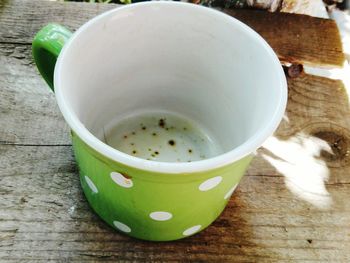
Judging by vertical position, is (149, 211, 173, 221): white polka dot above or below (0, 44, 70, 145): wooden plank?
above

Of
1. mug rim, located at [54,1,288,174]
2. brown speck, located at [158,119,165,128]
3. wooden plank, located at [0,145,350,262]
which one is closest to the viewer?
mug rim, located at [54,1,288,174]

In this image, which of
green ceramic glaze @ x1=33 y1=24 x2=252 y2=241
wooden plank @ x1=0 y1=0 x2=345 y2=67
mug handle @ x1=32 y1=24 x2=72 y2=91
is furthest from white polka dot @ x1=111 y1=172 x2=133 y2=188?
wooden plank @ x1=0 y1=0 x2=345 y2=67

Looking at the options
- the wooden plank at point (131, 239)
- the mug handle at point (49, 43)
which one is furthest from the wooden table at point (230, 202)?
the mug handle at point (49, 43)

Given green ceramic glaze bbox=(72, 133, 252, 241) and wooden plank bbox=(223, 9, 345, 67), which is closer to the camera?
green ceramic glaze bbox=(72, 133, 252, 241)

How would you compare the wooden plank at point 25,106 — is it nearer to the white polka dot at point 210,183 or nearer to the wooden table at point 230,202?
the wooden table at point 230,202

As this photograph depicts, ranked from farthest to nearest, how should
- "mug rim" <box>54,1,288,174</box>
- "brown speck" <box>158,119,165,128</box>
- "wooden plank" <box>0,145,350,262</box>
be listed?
"brown speck" <box>158,119,165,128</box> < "wooden plank" <box>0,145,350,262</box> < "mug rim" <box>54,1,288,174</box>

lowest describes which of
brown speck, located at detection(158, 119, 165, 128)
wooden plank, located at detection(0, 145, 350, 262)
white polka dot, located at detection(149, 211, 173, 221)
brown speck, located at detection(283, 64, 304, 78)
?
wooden plank, located at detection(0, 145, 350, 262)

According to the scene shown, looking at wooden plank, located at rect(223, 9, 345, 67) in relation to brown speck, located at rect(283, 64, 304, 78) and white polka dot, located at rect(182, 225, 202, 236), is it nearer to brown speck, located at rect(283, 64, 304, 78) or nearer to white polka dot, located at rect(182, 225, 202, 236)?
brown speck, located at rect(283, 64, 304, 78)

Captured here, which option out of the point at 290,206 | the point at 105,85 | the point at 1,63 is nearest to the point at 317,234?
the point at 290,206
